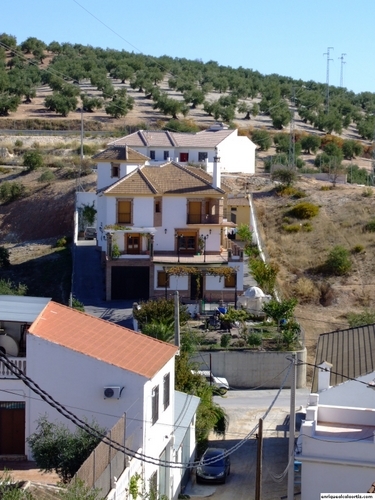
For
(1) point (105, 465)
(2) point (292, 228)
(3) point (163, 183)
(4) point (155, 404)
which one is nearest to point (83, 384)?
(4) point (155, 404)

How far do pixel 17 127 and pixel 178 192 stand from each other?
48115mm

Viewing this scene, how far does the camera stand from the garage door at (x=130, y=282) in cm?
4244

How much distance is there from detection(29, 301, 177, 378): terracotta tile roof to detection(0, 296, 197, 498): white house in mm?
25

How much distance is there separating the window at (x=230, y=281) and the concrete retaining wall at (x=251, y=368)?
737 centimetres

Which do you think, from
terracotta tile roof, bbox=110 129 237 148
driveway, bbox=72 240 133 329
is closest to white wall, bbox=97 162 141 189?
driveway, bbox=72 240 133 329

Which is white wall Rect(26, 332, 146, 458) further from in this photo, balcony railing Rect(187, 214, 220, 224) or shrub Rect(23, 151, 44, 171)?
shrub Rect(23, 151, 44, 171)

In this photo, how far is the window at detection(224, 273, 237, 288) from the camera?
42.4m

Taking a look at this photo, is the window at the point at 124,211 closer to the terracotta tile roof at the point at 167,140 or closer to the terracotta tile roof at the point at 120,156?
the terracotta tile roof at the point at 120,156

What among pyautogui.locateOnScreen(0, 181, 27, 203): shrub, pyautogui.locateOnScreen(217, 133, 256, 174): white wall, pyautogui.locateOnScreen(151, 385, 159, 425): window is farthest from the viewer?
pyautogui.locateOnScreen(0, 181, 27, 203): shrub

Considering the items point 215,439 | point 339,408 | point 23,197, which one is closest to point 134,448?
point 339,408

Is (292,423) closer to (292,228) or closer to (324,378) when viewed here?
(324,378)

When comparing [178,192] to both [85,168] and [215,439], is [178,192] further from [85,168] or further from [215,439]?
[85,168]

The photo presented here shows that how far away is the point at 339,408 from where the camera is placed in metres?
21.1

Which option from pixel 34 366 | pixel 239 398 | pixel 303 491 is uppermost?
pixel 34 366
